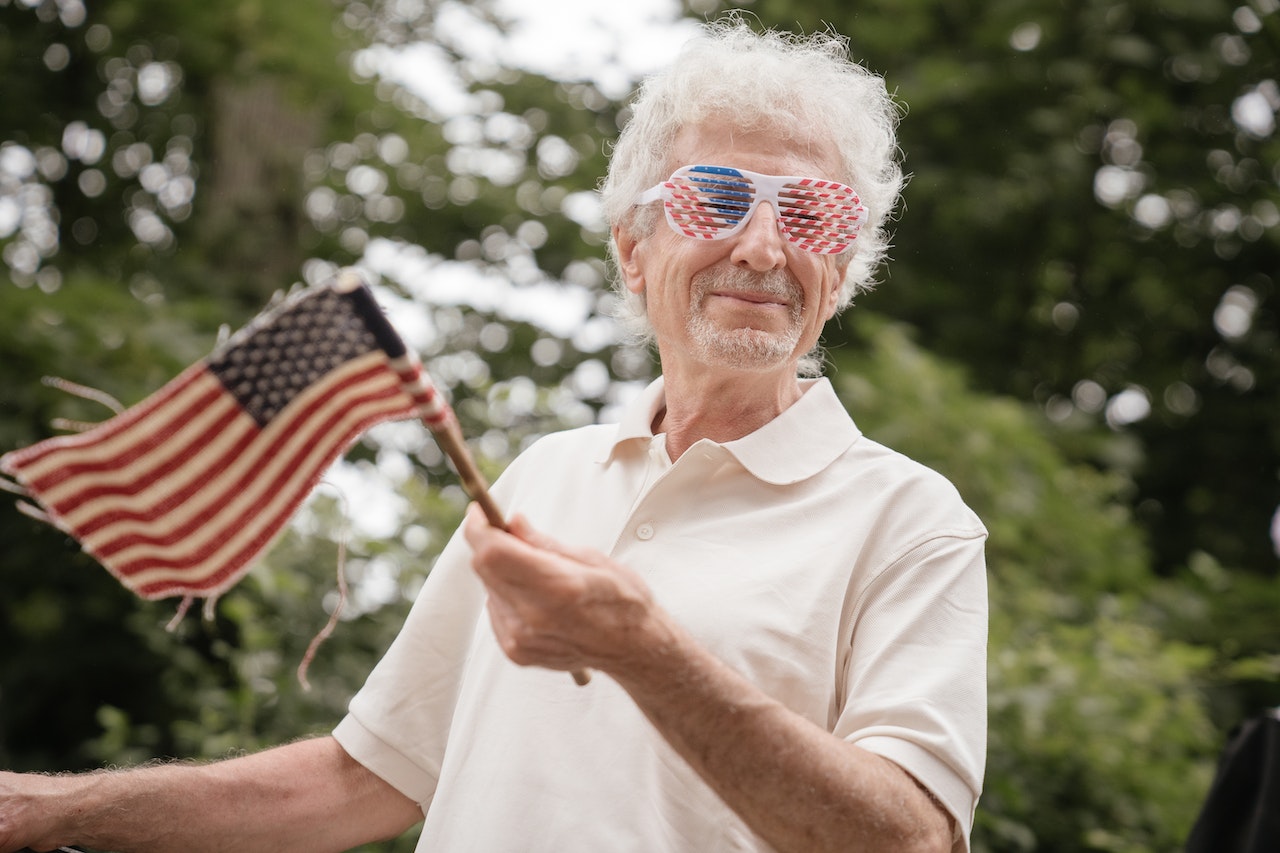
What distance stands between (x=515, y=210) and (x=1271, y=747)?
5.36 metres

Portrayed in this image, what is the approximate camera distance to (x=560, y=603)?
1.41 meters

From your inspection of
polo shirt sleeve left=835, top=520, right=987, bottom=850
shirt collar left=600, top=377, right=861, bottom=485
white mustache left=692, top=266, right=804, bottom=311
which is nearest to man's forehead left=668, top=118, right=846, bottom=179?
white mustache left=692, top=266, right=804, bottom=311

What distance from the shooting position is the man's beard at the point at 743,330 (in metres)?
2.12

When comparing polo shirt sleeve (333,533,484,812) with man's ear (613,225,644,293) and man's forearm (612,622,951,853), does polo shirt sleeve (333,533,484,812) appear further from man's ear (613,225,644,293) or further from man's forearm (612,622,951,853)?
man's forearm (612,622,951,853)

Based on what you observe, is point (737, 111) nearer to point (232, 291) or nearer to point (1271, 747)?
point (1271, 747)

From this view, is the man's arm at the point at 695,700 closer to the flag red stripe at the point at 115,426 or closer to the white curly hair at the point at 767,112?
the flag red stripe at the point at 115,426

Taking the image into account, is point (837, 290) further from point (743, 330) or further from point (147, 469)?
point (147, 469)

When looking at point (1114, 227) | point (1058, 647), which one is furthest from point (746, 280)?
point (1114, 227)

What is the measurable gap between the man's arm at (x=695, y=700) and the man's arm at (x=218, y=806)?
34.6 inches

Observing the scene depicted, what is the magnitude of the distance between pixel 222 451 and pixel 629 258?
103 cm

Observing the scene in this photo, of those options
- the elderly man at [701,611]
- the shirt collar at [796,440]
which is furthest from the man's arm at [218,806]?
the shirt collar at [796,440]

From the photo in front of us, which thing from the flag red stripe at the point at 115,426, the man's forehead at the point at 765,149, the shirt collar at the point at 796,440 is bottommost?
the shirt collar at the point at 796,440

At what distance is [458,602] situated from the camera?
2.28 meters

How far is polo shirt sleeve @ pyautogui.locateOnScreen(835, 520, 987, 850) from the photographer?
166 centimetres
